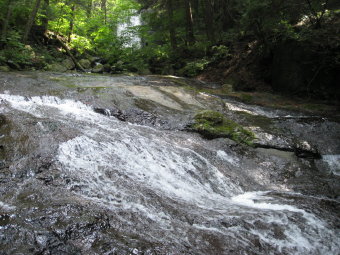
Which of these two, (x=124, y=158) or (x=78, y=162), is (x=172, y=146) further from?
(x=78, y=162)

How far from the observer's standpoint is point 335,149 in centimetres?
698

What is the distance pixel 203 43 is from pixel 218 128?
39.2 feet

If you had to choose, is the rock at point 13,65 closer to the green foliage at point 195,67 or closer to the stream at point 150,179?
the stream at point 150,179

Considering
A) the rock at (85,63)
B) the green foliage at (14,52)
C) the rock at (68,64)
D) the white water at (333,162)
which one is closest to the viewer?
the white water at (333,162)

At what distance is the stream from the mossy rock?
231 millimetres

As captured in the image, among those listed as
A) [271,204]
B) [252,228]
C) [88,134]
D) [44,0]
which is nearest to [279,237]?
[252,228]

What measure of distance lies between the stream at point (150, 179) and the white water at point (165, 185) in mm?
20

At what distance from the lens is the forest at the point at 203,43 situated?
11.4 metres

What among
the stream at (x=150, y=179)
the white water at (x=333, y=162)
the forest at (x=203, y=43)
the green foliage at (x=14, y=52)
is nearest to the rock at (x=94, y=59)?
the forest at (x=203, y=43)

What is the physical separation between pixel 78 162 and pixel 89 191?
806mm

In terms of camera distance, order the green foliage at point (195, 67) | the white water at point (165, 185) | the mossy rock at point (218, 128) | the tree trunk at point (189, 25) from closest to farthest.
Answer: the white water at point (165, 185)
the mossy rock at point (218, 128)
the green foliage at point (195, 67)
the tree trunk at point (189, 25)

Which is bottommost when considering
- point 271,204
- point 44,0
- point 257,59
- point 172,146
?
point 271,204

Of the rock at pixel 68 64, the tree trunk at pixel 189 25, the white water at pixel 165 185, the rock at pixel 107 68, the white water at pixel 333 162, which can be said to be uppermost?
the tree trunk at pixel 189 25

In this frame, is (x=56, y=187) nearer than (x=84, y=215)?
No
